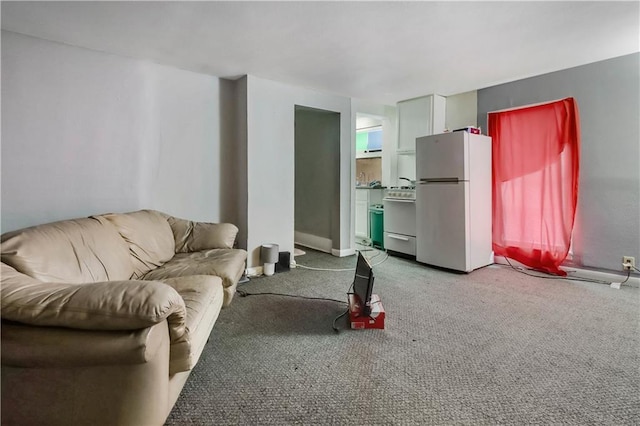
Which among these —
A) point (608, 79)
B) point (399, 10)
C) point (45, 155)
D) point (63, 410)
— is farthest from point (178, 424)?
point (608, 79)

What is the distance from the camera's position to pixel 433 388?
157cm

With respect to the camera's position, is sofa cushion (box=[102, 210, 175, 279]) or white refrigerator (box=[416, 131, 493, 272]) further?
white refrigerator (box=[416, 131, 493, 272])

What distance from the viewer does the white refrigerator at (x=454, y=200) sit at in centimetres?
351

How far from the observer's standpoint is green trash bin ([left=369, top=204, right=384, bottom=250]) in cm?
501

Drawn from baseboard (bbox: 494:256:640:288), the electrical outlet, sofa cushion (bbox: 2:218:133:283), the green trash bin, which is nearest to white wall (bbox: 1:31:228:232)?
sofa cushion (bbox: 2:218:133:283)

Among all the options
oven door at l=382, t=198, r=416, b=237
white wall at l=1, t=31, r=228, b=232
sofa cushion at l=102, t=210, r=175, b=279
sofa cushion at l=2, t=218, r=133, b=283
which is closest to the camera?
sofa cushion at l=2, t=218, r=133, b=283

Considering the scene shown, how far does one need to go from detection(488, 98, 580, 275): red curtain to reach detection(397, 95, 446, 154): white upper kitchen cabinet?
0.64 meters

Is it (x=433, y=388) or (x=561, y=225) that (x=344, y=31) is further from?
(x=561, y=225)

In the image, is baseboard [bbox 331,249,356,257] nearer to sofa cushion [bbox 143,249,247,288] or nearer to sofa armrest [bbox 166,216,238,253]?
sofa armrest [bbox 166,216,238,253]

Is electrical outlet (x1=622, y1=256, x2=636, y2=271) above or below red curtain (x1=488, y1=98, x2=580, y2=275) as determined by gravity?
below

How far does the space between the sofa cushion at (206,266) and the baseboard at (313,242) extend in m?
2.18

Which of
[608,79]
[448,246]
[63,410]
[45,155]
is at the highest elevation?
[608,79]

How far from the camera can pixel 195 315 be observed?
1.48 meters

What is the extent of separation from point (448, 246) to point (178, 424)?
122 inches
